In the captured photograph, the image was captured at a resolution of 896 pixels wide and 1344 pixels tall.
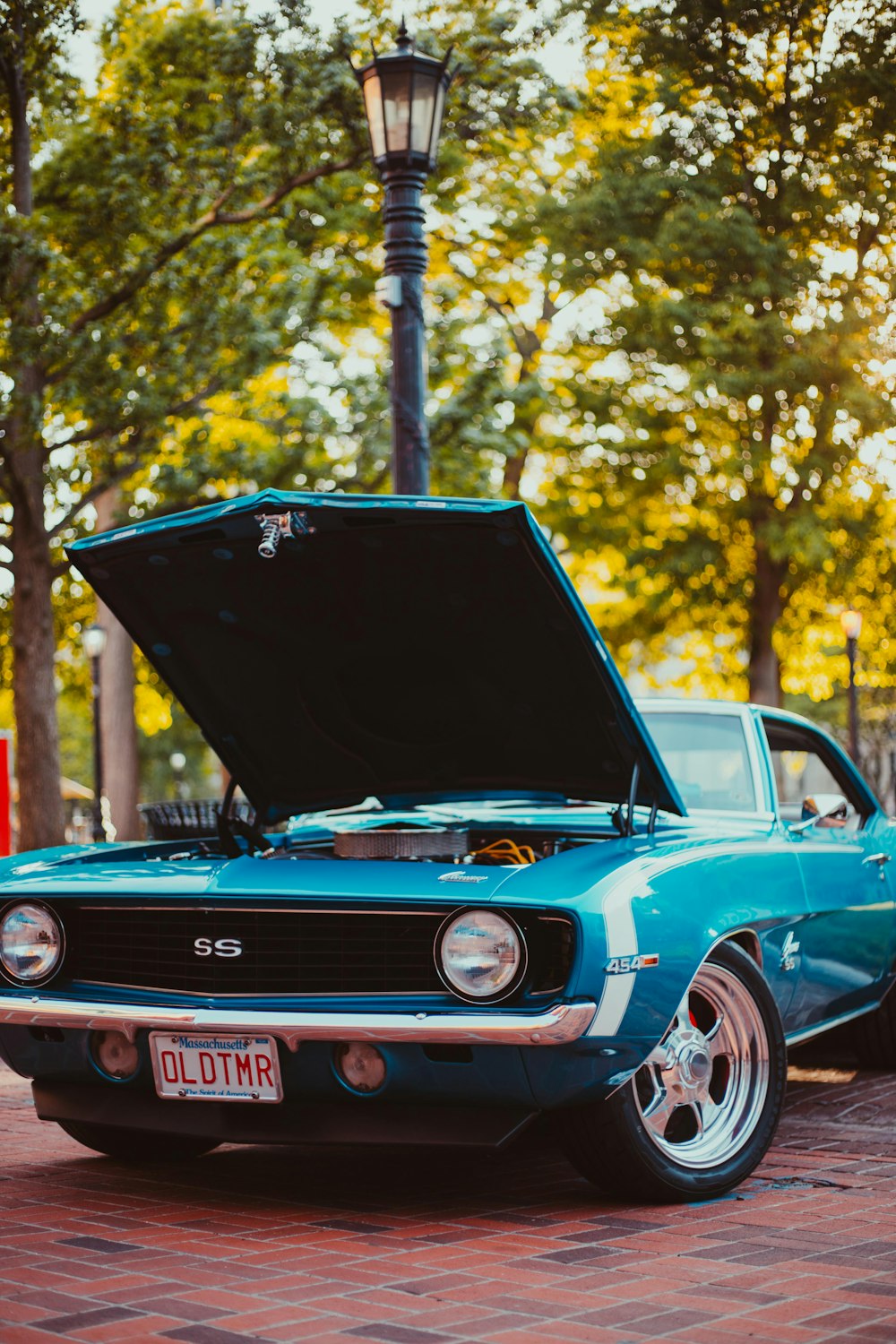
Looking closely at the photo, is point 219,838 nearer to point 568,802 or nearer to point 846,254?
point 568,802

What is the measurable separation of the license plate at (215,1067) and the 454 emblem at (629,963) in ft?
2.87

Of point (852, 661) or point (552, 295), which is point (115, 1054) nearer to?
point (852, 661)

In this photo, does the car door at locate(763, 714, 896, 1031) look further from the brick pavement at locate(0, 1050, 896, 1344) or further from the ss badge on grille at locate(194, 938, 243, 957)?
the ss badge on grille at locate(194, 938, 243, 957)

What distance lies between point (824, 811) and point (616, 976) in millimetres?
2051

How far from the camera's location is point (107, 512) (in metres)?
20.5

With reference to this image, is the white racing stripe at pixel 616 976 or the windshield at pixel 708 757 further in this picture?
the windshield at pixel 708 757

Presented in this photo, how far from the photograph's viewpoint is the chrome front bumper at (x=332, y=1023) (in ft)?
12.5

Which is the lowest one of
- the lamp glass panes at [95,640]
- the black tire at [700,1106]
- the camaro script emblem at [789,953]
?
the black tire at [700,1106]

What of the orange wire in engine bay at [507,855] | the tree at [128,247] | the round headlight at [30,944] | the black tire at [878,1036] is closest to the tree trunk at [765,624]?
the tree at [128,247]

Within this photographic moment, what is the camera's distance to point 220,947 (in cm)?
423

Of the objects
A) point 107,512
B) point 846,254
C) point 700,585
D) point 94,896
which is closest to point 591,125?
point 846,254

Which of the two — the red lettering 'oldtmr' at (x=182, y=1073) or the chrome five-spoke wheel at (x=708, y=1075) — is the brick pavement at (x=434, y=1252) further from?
the red lettering 'oldtmr' at (x=182, y=1073)

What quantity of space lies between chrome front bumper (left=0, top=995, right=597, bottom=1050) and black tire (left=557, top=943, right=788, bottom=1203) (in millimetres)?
362

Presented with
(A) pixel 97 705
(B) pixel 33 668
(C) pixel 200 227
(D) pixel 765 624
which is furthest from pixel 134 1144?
(D) pixel 765 624
